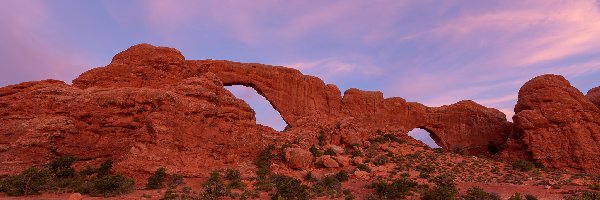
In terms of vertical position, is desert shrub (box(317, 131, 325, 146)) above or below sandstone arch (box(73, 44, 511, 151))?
below

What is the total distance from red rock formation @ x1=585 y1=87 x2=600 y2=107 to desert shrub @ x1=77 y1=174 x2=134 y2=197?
36.0 meters

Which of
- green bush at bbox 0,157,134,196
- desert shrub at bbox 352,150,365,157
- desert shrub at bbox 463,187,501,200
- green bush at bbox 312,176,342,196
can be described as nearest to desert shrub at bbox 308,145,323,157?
desert shrub at bbox 352,150,365,157

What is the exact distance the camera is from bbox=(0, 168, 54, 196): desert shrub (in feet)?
56.6

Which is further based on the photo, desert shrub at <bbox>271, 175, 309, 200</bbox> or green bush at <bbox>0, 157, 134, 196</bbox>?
desert shrub at <bbox>271, 175, 309, 200</bbox>

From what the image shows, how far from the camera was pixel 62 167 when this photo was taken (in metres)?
20.5

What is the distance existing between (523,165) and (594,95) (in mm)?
12699

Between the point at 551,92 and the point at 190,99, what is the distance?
27.6m

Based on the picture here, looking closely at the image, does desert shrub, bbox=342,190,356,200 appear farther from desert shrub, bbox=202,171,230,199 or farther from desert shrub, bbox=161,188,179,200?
desert shrub, bbox=161,188,179,200

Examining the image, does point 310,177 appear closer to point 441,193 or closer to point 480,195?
point 441,193

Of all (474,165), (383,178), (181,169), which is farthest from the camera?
(474,165)

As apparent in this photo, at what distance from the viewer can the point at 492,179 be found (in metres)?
24.8

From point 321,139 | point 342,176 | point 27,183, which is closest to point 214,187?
point 342,176

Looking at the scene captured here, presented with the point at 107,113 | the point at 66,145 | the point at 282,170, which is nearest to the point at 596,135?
the point at 282,170

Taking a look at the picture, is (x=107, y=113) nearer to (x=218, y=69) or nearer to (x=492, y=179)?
(x=218, y=69)
